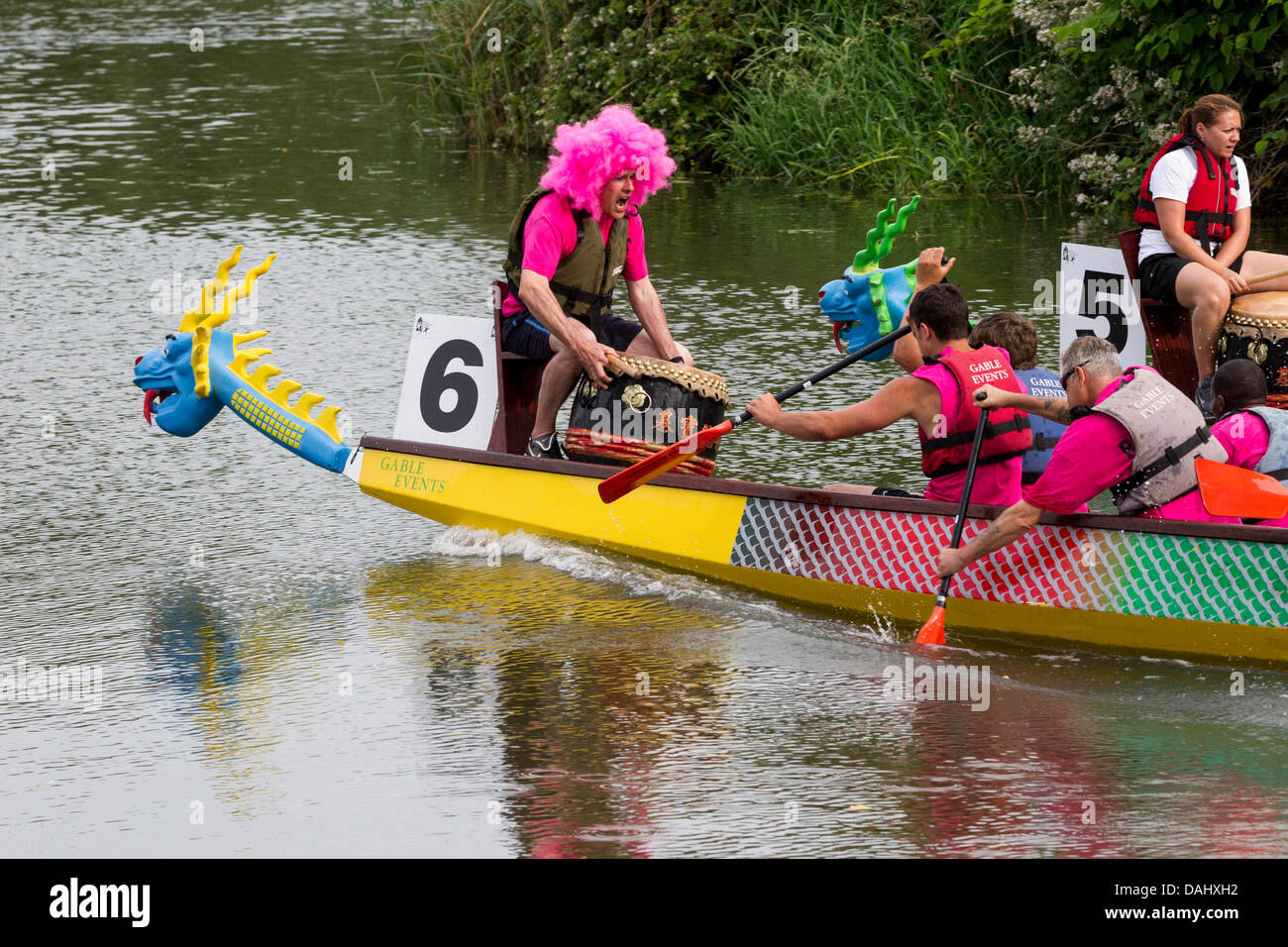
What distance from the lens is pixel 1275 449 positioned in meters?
6.79

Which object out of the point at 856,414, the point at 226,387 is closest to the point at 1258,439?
the point at 856,414

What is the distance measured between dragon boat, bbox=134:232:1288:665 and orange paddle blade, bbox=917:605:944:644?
0.68ft

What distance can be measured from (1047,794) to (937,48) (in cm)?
1080

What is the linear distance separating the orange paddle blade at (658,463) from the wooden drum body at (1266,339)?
2435mm

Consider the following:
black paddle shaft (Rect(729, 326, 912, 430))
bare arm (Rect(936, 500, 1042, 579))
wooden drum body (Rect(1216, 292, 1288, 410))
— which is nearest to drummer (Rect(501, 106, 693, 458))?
black paddle shaft (Rect(729, 326, 912, 430))

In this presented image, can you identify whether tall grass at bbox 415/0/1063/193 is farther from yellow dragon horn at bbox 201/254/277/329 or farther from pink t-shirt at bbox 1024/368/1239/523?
pink t-shirt at bbox 1024/368/1239/523

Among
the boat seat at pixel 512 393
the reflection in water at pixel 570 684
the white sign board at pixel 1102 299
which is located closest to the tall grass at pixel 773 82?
the white sign board at pixel 1102 299

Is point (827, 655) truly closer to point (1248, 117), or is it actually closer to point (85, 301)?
point (85, 301)

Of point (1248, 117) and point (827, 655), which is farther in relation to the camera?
point (1248, 117)

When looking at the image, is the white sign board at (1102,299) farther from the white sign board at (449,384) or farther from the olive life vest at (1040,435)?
the white sign board at (449,384)

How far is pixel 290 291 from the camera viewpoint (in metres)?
13.4

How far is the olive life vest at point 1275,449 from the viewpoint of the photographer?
6789 millimetres
